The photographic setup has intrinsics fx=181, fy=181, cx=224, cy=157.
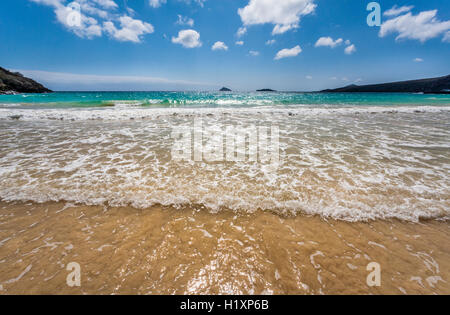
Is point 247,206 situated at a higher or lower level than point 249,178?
lower

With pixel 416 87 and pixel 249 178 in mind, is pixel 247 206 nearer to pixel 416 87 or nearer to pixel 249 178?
pixel 249 178

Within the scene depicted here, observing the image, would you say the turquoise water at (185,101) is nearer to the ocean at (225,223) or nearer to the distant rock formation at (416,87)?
the ocean at (225,223)

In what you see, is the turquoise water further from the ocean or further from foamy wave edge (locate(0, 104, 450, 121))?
the ocean

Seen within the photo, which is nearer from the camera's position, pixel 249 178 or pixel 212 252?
pixel 212 252

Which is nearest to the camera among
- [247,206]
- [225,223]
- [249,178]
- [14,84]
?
[225,223]

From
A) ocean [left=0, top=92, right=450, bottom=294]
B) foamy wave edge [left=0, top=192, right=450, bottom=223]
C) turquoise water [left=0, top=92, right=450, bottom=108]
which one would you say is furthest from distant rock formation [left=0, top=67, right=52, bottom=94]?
ocean [left=0, top=92, right=450, bottom=294]

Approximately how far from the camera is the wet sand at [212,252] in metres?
2.32

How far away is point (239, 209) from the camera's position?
3.69m

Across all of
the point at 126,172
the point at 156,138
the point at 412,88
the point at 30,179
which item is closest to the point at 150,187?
the point at 126,172

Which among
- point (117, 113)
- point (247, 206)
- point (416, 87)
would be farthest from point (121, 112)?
point (416, 87)

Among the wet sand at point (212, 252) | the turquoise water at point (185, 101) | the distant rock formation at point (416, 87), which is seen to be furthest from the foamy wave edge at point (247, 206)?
the distant rock formation at point (416, 87)

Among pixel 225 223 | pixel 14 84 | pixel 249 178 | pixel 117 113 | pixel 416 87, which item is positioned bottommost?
pixel 225 223

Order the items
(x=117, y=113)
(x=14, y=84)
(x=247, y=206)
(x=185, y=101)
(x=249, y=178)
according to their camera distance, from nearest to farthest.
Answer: (x=247, y=206) → (x=249, y=178) → (x=117, y=113) → (x=185, y=101) → (x=14, y=84)

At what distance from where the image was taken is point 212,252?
274 centimetres
